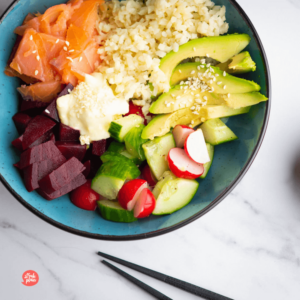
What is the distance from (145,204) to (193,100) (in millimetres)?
626

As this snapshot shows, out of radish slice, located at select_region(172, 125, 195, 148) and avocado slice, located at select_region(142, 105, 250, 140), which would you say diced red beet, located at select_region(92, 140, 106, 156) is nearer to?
avocado slice, located at select_region(142, 105, 250, 140)

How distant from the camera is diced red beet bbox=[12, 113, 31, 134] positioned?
1.45 m

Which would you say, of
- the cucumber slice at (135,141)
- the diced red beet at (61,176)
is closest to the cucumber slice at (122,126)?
the cucumber slice at (135,141)

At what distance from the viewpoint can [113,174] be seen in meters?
1.41

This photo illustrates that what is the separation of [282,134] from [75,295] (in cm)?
169

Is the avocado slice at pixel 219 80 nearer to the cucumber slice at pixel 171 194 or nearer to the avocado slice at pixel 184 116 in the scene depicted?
the avocado slice at pixel 184 116

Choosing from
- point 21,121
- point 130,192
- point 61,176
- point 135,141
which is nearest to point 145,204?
point 130,192

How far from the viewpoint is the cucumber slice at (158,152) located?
1467 millimetres

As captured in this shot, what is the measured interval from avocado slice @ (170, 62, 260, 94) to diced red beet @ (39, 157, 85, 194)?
773 mm

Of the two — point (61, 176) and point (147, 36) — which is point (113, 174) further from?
point (147, 36)

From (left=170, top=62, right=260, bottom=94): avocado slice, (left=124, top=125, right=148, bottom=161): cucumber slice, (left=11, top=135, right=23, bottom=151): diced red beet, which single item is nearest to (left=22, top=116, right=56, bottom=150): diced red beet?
(left=11, top=135, right=23, bottom=151): diced red beet

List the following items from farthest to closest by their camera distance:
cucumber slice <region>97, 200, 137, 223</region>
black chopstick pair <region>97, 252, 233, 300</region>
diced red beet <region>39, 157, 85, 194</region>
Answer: black chopstick pair <region>97, 252, 233, 300</region>, cucumber slice <region>97, 200, 137, 223</region>, diced red beet <region>39, 157, 85, 194</region>

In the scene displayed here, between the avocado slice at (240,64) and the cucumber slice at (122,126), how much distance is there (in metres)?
0.57

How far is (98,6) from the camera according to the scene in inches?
60.8
